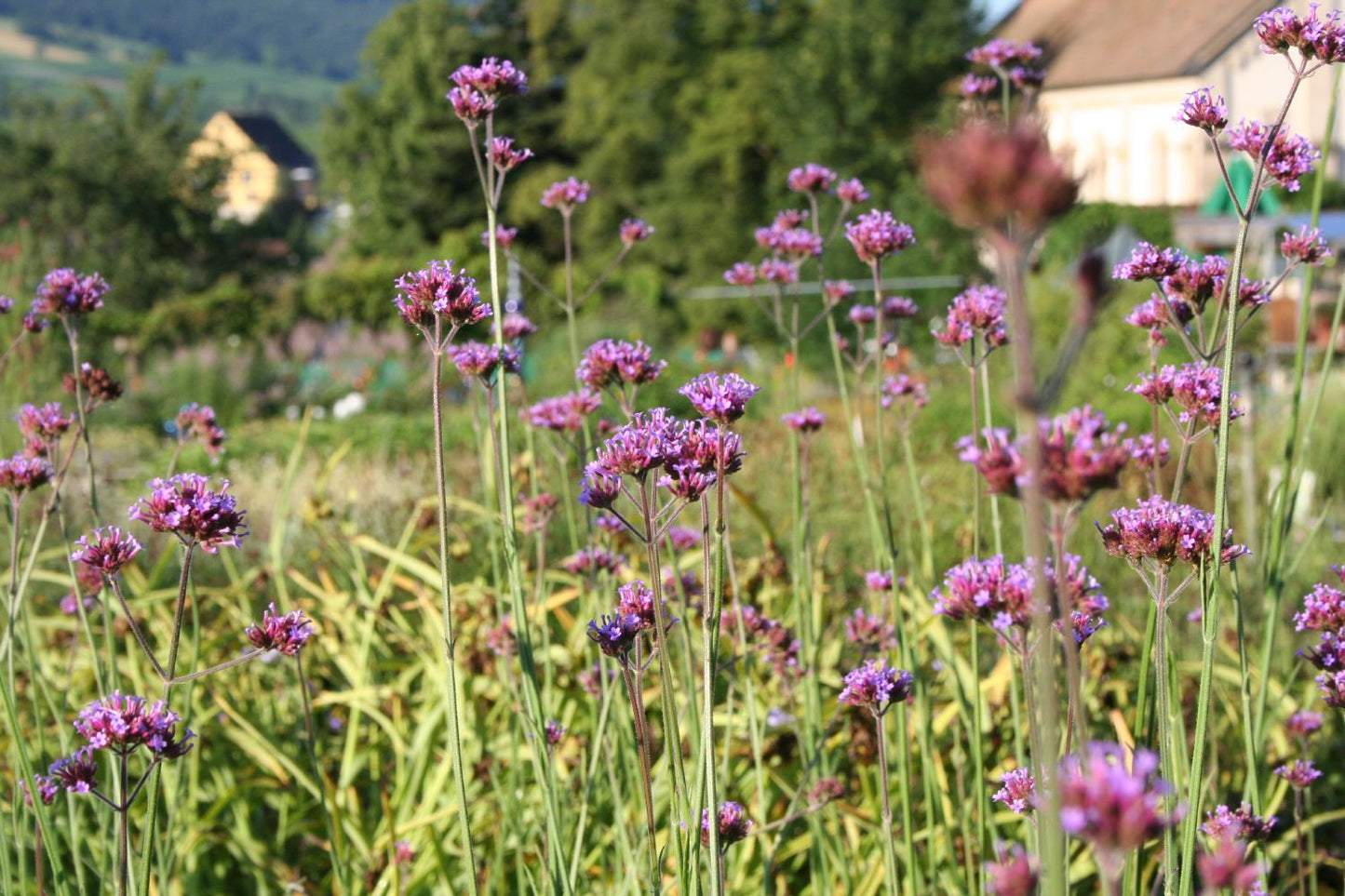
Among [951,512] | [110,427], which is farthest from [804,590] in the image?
[110,427]

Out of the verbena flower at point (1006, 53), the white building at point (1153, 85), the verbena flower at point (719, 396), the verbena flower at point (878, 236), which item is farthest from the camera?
the white building at point (1153, 85)

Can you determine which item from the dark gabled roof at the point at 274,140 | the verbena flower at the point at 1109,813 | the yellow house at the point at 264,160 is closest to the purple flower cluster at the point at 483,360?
the verbena flower at the point at 1109,813

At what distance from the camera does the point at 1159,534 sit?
51.4 inches

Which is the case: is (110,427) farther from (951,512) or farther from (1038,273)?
(1038,273)

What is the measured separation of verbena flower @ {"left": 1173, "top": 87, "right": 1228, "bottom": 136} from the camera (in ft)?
5.23

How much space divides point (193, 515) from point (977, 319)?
44.9 inches

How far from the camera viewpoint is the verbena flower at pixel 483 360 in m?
1.79

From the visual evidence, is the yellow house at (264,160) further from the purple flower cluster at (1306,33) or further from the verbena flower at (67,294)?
the purple flower cluster at (1306,33)

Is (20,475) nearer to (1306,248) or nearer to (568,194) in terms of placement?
(568,194)

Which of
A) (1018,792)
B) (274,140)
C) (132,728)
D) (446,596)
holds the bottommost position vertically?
(1018,792)

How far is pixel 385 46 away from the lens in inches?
1314

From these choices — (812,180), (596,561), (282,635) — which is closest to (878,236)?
(812,180)

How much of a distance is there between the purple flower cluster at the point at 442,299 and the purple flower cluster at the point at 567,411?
25.5 inches

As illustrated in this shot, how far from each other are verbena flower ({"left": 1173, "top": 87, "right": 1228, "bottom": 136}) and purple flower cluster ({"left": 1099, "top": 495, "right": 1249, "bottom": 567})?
20.7 inches
